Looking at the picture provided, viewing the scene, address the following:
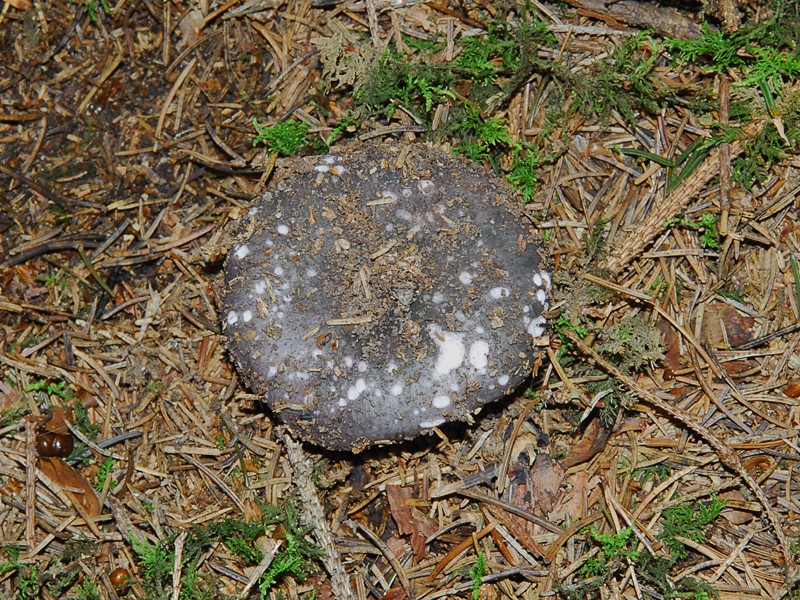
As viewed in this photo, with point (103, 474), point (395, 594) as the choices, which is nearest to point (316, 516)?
point (395, 594)

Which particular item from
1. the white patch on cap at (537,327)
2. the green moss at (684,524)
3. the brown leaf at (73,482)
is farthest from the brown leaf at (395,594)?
the brown leaf at (73,482)

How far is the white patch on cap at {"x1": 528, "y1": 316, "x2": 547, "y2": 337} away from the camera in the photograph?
305 cm

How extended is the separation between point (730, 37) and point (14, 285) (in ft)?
12.5

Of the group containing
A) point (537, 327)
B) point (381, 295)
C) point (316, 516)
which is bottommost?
point (316, 516)

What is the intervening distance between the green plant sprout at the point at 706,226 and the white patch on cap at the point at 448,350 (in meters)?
1.18

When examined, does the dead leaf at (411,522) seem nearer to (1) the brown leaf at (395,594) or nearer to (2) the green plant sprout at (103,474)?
(1) the brown leaf at (395,594)

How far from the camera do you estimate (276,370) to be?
3.02 meters

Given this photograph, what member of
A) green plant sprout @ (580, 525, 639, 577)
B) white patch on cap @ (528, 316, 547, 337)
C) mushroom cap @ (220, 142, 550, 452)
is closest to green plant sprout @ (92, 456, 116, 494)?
mushroom cap @ (220, 142, 550, 452)

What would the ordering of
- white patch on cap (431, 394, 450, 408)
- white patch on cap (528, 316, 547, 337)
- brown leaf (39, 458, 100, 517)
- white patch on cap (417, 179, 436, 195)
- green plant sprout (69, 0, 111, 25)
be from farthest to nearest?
green plant sprout (69, 0, 111, 25), brown leaf (39, 458, 100, 517), white patch on cap (417, 179, 436, 195), white patch on cap (528, 316, 547, 337), white patch on cap (431, 394, 450, 408)

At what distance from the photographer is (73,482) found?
136 inches

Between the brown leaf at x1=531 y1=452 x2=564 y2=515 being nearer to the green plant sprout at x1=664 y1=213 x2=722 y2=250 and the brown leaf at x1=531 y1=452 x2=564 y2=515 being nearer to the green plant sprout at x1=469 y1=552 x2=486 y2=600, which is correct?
the green plant sprout at x1=469 y1=552 x2=486 y2=600

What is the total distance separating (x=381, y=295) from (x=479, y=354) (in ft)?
1.63

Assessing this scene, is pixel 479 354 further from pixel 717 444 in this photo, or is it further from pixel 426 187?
pixel 717 444

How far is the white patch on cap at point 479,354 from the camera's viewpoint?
2.95 metres
